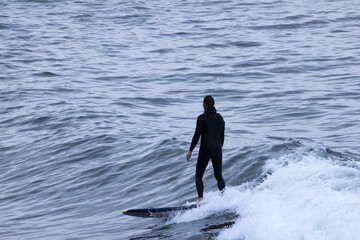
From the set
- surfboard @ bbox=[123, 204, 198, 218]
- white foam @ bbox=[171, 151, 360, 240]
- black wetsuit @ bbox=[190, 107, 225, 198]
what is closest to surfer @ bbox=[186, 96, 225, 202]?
black wetsuit @ bbox=[190, 107, 225, 198]

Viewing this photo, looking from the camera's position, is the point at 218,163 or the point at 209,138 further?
the point at 218,163

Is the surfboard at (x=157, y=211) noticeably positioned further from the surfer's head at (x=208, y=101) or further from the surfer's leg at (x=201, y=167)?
the surfer's head at (x=208, y=101)

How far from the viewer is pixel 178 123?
21.8 m

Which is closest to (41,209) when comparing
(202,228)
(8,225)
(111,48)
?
(8,225)

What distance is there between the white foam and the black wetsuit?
1.98ft

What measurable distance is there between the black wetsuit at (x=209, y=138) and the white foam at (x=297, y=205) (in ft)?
1.98

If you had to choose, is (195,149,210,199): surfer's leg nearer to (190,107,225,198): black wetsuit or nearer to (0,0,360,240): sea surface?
(190,107,225,198): black wetsuit

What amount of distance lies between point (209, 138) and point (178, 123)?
365 inches

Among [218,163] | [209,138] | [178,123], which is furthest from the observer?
[178,123]

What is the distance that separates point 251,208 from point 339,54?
2419 cm

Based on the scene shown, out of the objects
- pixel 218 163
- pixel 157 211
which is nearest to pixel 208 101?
pixel 218 163

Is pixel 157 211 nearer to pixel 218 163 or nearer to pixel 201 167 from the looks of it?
pixel 201 167

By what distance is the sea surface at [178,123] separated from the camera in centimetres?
1202

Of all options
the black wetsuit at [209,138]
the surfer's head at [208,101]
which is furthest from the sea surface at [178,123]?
the surfer's head at [208,101]
